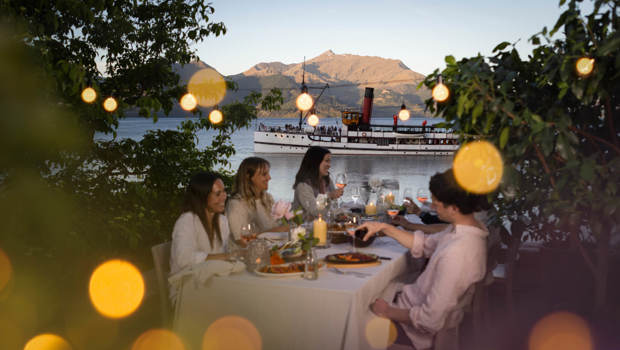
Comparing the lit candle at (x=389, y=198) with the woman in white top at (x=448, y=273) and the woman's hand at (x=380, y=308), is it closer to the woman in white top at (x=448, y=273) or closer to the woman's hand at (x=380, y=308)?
the woman in white top at (x=448, y=273)

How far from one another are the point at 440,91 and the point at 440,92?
0.4 inches

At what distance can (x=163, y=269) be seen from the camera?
2.66 metres

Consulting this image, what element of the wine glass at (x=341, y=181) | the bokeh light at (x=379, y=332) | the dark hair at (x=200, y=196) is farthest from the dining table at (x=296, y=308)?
the wine glass at (x=341, y=181)

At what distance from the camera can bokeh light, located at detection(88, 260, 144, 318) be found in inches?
142

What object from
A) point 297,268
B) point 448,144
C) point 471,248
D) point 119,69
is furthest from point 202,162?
point 448,144

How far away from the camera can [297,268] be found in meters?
2.25

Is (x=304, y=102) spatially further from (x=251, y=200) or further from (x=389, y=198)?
(x=251, y=200)

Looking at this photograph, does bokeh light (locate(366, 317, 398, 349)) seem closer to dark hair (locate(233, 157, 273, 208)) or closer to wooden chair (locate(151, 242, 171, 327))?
wooden chair (locate(151, 242, 171, 327))

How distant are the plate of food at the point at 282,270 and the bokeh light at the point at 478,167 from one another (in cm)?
85

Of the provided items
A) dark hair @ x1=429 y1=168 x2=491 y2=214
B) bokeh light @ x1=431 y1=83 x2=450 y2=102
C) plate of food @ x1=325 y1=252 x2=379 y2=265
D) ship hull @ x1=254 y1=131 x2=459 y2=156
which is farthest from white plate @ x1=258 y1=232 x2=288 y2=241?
ship hull @ x1=254 y1=131 x2=459 y2=156

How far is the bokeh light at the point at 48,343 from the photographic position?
2838 mm

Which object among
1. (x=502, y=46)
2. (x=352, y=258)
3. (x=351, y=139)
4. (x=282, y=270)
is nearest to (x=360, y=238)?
(x=352, y=258)

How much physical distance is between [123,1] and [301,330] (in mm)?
3067

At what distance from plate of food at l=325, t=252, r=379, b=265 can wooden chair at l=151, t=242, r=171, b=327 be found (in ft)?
3.18
